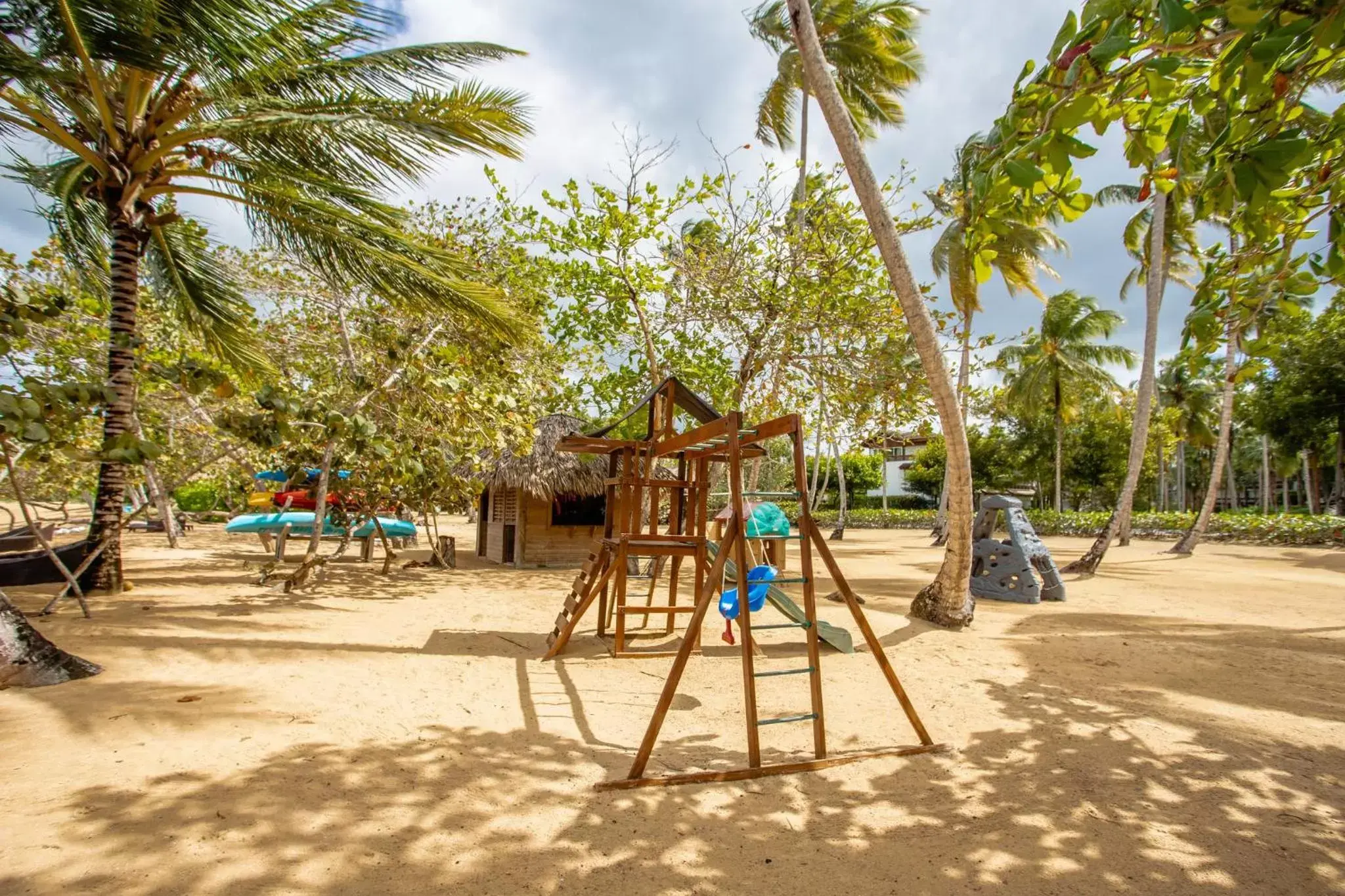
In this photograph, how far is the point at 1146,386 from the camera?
12.7m

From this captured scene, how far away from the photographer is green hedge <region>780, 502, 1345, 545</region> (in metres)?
19.6

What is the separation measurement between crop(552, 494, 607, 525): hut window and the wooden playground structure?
5868mm

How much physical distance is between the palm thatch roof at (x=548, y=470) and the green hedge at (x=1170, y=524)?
4109mm

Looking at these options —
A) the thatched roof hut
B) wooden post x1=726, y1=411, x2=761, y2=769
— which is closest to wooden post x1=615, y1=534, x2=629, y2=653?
wooden post x1=726, y1=411, x2=761, y2=769

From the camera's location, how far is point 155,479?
13.4m

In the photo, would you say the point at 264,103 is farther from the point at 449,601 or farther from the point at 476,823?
the point at 476,823

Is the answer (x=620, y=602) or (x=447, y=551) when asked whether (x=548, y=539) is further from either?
(x=620, y=602)

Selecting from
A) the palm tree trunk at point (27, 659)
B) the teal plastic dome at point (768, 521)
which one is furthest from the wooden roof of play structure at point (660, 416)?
the palm tree trunk at point (27, 659)

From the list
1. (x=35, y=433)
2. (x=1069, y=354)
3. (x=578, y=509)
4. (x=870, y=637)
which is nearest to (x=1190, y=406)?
(x=1069, y=354)

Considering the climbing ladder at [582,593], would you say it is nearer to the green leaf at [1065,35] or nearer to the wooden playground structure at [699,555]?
the wooden playground structure at [699,555]

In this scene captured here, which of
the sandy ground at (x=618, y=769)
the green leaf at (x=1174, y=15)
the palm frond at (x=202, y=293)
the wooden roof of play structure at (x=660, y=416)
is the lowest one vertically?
the sandy ground at (x=618, y=769)

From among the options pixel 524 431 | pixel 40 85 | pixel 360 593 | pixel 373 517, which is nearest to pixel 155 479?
pixel 373 517

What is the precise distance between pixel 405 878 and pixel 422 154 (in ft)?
20.4

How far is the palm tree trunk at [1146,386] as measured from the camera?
12797 millimetres
